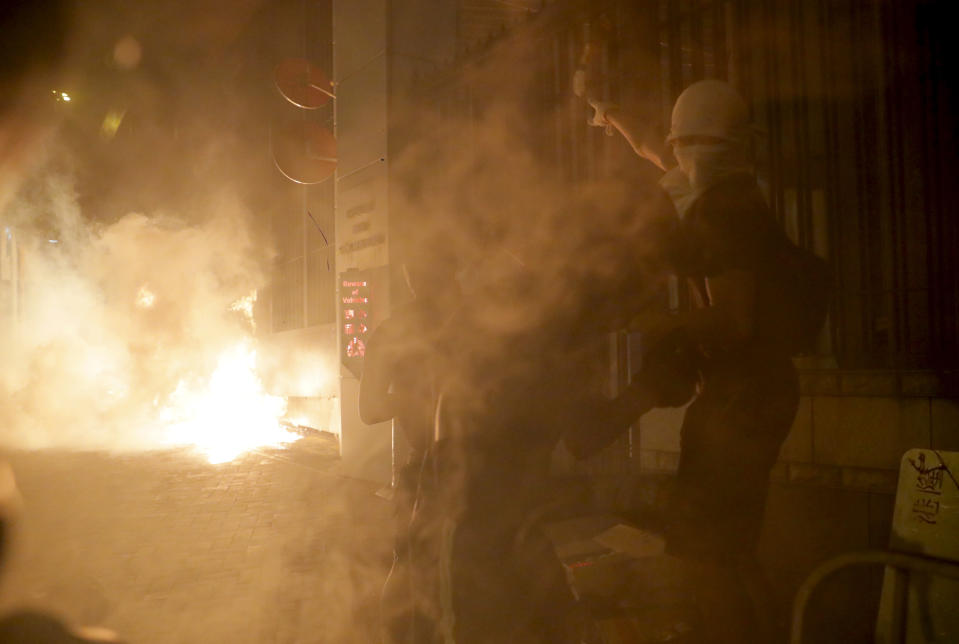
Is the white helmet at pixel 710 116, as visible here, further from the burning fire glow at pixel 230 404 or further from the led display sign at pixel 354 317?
the burning fire glow at pixel 230 404

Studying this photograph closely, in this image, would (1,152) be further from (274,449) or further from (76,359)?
(274,449)

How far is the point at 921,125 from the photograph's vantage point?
11.3 feet

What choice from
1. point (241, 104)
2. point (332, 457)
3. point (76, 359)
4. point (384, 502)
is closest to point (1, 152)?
point (241, 104)

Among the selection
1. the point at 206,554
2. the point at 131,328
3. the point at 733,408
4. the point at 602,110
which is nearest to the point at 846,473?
the point at 733,408

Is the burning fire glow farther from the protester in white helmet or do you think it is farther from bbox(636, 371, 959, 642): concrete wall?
the protester in white helmet

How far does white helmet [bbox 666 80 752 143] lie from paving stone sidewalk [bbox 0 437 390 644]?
267cm

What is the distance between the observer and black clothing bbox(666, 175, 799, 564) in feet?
7.69

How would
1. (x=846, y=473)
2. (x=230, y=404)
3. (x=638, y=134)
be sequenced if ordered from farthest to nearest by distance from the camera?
1. (x=230, y=404)
2. (x=846, y=473)
3. (x=638, y=134)

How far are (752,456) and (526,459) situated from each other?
777 millimetres

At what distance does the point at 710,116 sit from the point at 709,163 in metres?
0.24

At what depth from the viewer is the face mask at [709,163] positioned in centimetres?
257

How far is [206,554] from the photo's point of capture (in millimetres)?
5609

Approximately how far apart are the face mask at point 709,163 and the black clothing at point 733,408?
54 millimetres

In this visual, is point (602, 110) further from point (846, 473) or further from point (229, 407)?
point (229, 407)
